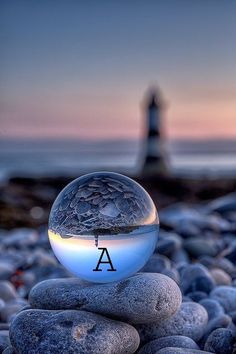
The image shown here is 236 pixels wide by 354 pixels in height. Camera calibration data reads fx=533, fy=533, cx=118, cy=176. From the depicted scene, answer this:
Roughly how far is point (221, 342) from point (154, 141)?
887 inches

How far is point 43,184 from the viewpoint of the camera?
72.8 ft

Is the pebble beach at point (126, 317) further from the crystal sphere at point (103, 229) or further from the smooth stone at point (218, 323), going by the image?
the crystal sphere at point (103, 229)

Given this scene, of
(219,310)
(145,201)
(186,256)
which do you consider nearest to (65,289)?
(145,201)

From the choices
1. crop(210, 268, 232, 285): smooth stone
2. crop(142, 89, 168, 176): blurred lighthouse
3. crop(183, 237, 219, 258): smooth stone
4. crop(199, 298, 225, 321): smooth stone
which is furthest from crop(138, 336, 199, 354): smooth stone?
crop(142, 89, 168, 176): blurred lighthouse

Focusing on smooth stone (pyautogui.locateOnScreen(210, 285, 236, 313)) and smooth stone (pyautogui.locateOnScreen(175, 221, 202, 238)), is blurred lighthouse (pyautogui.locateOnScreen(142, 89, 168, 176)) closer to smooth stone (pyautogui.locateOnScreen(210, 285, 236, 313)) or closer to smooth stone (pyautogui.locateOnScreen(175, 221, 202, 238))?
smooth stone (pyautogui.locateOnScreen(175, 221, 202, 238))

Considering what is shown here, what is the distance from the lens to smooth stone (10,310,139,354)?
100 inches

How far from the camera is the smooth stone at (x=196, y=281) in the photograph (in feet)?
13.2

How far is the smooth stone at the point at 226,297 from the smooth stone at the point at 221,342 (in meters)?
0.78

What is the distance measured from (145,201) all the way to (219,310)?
3.60 ft

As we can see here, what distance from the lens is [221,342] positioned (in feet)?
9.58

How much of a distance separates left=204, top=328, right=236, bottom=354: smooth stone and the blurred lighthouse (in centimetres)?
2232

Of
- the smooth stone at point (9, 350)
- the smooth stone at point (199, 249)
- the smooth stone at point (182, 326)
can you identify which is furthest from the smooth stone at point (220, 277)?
the smooth stone at point (9, 350)

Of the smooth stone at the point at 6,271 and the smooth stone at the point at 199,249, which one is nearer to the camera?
the smooth stone at the point at 6,271

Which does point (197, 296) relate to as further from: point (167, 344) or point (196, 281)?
point (167, 344)
